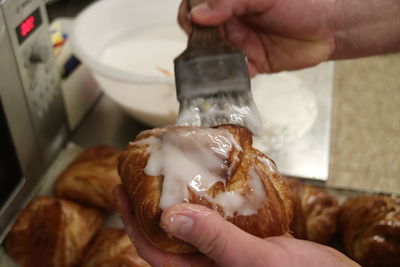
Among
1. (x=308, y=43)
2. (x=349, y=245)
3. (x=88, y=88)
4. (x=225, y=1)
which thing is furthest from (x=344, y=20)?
(x=88, y=88)

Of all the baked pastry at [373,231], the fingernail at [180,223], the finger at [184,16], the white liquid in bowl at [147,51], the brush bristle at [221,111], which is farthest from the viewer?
the white liquid in bowl at [147,51]

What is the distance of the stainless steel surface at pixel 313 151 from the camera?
111cm

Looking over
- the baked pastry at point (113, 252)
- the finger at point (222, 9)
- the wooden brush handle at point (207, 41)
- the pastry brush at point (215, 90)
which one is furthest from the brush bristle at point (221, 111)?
the baked pastry at point (113, 252)

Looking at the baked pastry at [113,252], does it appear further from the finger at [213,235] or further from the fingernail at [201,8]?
the fingernail at [201,8]

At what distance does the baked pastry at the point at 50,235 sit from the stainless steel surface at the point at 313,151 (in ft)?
1.69

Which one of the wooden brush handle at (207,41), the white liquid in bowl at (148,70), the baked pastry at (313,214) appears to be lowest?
the baked pastry at (313,214)

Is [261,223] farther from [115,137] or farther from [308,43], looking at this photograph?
[115,137]

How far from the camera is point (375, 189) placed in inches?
41.2

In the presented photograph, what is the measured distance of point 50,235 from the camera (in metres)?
0.94

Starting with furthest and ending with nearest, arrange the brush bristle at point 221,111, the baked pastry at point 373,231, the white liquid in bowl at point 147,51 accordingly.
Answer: the white liquid in bowl at point 147,51, the baked pastry at point 373,231, the brush bristle at point 221,111

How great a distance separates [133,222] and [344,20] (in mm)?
684

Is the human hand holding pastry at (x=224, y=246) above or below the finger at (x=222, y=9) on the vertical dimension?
below

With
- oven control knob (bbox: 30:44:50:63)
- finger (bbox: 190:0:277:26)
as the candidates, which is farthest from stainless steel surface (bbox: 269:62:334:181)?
oven control knob (bbox: 30:44:50:63)

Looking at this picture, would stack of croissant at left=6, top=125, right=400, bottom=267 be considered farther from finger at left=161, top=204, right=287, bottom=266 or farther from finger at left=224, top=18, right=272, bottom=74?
finger at left=224, top=18, right=272, bottom=74
